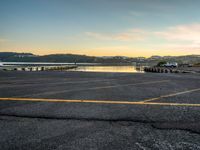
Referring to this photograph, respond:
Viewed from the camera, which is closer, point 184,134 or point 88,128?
point 184,134

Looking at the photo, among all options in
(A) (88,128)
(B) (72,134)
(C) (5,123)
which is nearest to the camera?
(B) (72,134)

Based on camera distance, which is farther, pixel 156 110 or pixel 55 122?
pixel 156 110

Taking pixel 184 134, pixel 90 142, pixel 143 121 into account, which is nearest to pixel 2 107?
pixel 90 142

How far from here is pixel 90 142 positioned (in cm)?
365

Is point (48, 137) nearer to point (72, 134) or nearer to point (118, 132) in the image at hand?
point (72, 134)

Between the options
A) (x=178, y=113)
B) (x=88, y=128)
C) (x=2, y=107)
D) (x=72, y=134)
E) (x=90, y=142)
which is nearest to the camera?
(x=90, y=142)

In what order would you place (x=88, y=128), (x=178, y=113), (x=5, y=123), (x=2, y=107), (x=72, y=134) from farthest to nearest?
(x=2, y=107), (x=178, y=113), (x=5, y=123), (x=88, y=128), (x=72, y=134)

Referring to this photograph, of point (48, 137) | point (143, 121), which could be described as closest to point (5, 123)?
point (48, 137)

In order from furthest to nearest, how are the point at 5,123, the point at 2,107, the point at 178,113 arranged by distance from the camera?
1. the point at 2,107
2. the point at 178,113
3. the point at 5,123

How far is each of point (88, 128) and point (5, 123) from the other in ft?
6.69

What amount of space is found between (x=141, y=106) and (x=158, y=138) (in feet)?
9.35

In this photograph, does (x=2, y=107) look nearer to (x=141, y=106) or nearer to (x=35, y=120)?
(x=35, y=120)

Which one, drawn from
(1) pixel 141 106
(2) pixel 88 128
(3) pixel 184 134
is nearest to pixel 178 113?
(1) pixel 141 106

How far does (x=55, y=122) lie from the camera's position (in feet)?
16.0
